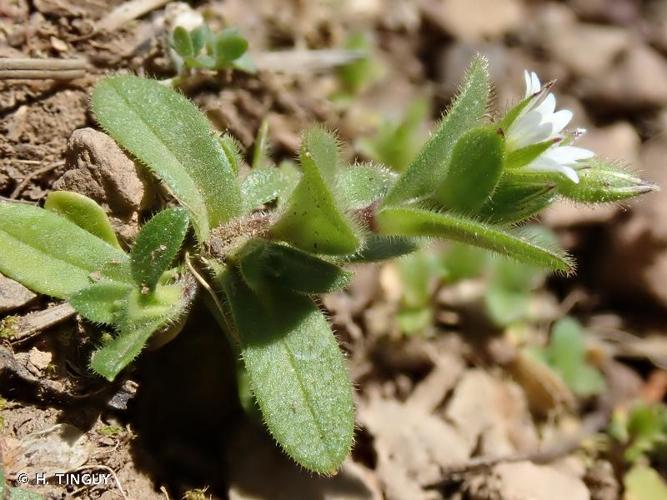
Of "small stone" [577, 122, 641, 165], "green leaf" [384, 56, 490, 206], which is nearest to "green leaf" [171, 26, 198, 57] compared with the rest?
"green leaf" [384, 56, 490, 206]

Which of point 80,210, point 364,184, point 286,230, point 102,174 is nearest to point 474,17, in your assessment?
point 364,184

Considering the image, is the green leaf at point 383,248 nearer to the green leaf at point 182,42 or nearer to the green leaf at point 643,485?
the green leaf at point 182,42

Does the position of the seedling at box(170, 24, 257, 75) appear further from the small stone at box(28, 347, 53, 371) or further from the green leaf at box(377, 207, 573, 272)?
the small stone at box(28, 347, 53, 371)

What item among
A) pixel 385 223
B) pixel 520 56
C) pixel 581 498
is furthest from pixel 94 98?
pixel 520 56

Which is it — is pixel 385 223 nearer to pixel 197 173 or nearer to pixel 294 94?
pixel 197 173

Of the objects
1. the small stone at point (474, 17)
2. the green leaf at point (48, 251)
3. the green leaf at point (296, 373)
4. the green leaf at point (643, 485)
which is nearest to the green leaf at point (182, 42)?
the green leaf at point (48, 251)

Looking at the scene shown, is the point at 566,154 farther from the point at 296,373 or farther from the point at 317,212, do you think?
the point at 296,373
